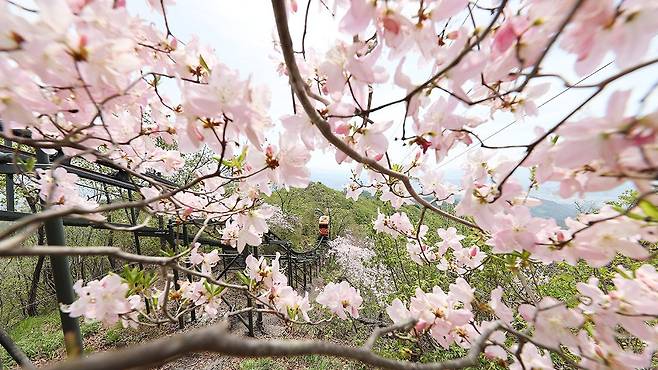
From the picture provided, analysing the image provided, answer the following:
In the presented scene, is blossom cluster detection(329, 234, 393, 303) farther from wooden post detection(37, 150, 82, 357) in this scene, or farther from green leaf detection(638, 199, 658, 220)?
green leaf detection(638, 199, 658, 220)

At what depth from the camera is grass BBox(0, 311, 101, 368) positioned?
16.5ft

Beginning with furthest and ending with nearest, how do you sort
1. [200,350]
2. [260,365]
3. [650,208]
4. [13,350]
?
[260,365] < [13,350] < [650,208] < [200,350]

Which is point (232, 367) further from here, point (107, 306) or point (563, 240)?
point (563, 240)

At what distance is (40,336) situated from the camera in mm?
5797

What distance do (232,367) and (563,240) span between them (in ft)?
13.5

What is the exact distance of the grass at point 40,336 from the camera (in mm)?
5020

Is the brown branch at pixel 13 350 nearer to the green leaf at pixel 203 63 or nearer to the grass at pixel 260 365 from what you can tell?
the green leaf at pixel 203 63

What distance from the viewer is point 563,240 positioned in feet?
2.14

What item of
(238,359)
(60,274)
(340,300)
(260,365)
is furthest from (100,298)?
(238,359)

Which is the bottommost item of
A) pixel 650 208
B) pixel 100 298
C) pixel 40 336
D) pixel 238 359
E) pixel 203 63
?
pixel 40 336

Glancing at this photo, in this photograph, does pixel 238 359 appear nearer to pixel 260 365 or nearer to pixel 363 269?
pixel 260 365

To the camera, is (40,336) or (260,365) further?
(40,336)

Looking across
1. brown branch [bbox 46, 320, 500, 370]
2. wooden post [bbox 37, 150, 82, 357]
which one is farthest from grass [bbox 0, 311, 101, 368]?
brown branch [bbox 46, 320, 500, 370]

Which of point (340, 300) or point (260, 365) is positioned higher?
point (340, 300)
